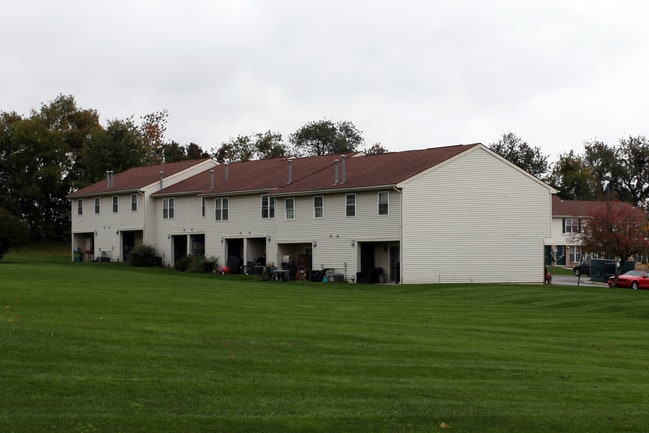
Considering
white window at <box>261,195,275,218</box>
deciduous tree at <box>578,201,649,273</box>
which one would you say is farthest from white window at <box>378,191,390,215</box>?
deciduous tree at <box>578,201,649,273</box>

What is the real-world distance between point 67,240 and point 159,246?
26824mm

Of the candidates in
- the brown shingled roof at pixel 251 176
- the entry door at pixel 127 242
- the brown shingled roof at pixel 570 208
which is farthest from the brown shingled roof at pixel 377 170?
the brown shingled roof at pixel 570 208

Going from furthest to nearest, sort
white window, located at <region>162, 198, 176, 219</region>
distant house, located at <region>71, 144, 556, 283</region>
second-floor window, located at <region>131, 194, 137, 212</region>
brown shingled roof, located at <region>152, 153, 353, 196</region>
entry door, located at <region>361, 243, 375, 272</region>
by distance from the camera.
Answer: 1. second-floor window, located at <region>131, 194, 137, 212</region>
2. white window, located at <region>162, 198, 176, 219</region>
3. brown shingled roof, located at <region>152, 153, 353, 196</region>
4. entry door, located at <region>361, 243, 375, 272</region>
5. distant house, located at <region>71, 144, 556, 283</region>

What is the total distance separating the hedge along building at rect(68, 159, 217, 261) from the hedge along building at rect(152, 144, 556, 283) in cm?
1165

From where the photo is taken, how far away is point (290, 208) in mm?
56250

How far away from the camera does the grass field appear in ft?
36.9

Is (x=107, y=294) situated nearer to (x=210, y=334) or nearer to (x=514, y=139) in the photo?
(x=210, y=334)

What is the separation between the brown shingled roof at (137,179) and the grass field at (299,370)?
145 ft

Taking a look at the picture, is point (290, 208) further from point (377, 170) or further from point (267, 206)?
point (377, 170)

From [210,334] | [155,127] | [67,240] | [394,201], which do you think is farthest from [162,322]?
[155,127]

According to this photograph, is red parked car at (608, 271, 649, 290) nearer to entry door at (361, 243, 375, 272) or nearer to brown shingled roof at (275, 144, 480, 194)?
brown shingled roof at (275, 144, 480, 194)

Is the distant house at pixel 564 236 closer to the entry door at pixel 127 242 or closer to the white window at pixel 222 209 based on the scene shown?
the white window at pixel 222 209

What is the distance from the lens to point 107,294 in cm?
2762

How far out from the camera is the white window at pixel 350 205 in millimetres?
52469
